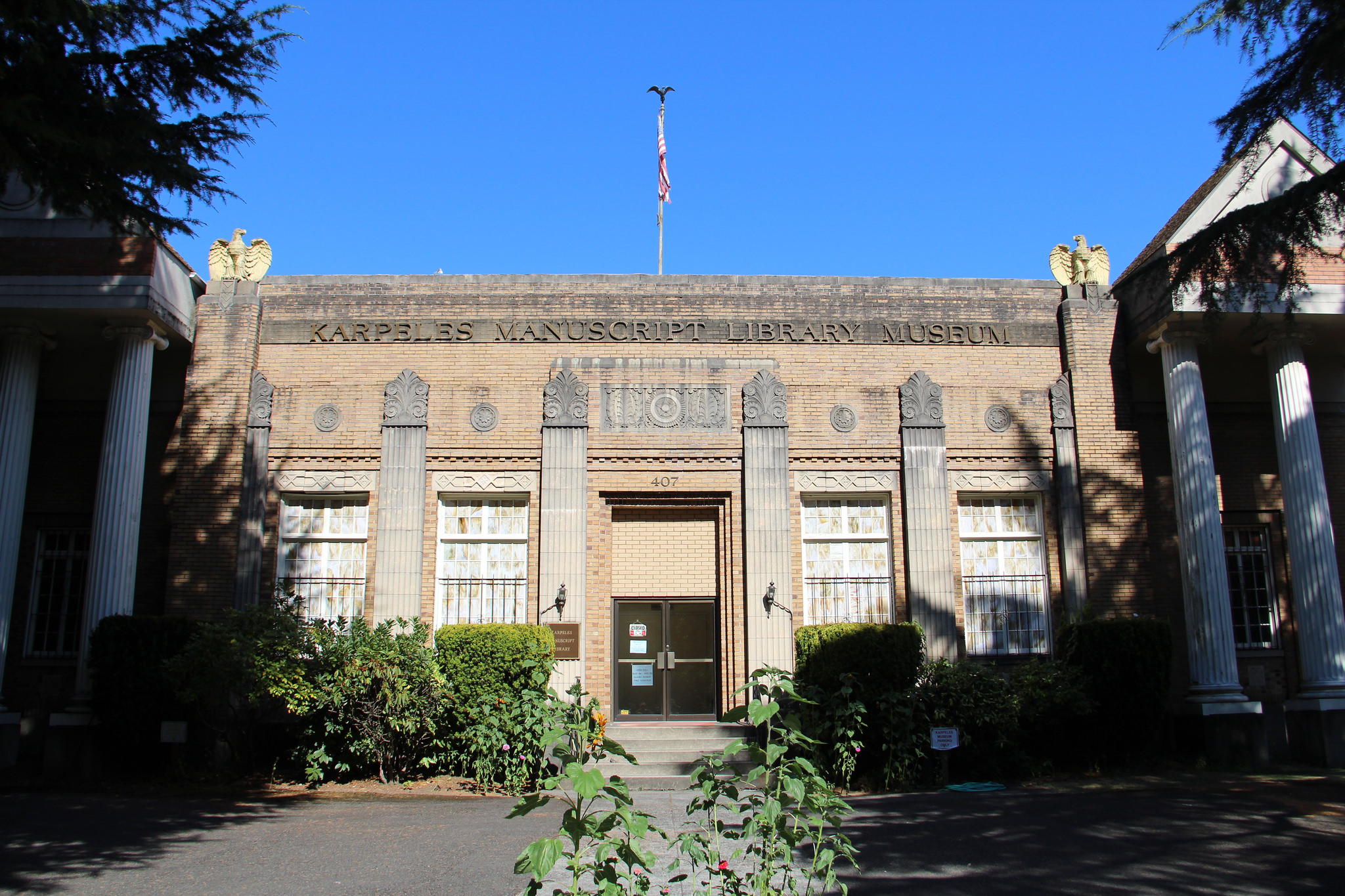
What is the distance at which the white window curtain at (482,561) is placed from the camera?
16.7 m

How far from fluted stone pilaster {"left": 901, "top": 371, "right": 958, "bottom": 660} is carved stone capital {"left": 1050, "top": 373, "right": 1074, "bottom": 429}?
2020 millimetres

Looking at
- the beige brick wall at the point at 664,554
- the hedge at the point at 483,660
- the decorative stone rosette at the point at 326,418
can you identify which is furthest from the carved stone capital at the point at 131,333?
the beige brick wall at the point at 664,554

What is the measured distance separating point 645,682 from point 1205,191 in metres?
13.4

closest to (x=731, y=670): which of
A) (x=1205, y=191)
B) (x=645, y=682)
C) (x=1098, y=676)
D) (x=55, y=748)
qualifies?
(x=645, y=682)

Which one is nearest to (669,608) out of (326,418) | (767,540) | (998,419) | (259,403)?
(767,540)

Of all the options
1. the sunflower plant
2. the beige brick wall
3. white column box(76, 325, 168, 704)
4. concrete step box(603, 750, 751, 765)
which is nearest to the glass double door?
the beige brick wall

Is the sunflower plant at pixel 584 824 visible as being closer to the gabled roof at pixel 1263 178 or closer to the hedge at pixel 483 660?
the hedge at pixel 483 660

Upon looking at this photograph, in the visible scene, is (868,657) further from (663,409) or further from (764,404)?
(663,409)

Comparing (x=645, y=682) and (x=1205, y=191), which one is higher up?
(x=1205, y=191)

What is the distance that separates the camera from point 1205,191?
57.8ft

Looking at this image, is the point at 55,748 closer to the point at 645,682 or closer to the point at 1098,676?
the point at 645,682

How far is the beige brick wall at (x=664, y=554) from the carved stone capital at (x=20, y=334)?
33.1 ft

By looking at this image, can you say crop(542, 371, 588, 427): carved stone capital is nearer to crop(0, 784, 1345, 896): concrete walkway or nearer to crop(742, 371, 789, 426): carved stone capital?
crop(742, 371, 789, 426): carved stone capital

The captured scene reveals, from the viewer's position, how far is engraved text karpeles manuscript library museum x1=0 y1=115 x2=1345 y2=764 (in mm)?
16250
